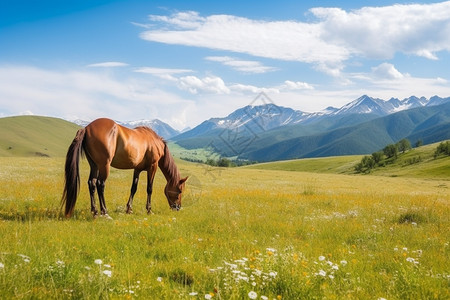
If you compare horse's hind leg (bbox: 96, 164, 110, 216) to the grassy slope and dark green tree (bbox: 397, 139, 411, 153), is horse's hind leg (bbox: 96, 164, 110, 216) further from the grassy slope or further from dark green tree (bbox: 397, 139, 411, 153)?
dark green tree (bbox: 397, 139, 411, 153)

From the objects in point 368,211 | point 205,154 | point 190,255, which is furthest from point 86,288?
point 368,211

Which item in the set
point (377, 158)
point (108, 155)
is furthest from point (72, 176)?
point (377, 158)

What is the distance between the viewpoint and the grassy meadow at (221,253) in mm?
5004

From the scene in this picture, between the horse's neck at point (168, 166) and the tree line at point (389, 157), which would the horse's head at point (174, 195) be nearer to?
the horse's neck at point (168, 166)

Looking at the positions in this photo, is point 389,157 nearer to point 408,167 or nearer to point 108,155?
point 408,167

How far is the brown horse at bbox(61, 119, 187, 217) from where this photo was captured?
1063 centimetres

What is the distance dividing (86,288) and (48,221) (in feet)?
19.9

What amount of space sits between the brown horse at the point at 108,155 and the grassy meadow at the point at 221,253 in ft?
2.56

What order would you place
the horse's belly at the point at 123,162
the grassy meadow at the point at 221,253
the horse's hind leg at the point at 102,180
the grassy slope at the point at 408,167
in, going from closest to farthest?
the grassy meadow at the point at 221,253, the horse's hind leg at the point at 102,180, the horse's belly at the point at 123,162, the grassy slope at the point at 408,167

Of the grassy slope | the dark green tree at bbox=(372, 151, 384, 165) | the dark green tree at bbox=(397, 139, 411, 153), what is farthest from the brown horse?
the dark green tree at bbox=(397, 139, 411, 153)

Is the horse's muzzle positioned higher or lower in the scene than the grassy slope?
higher

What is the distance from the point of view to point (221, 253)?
7461mm

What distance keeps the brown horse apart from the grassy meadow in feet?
2.56

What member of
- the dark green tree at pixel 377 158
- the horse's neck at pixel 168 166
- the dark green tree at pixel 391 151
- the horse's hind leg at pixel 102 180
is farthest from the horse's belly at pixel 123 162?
the dark green tree at pixel 391 151
